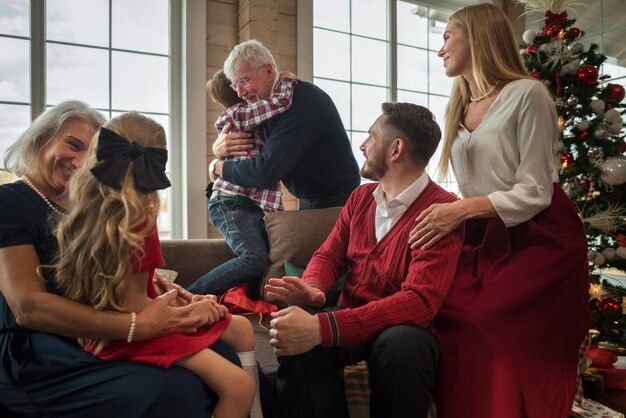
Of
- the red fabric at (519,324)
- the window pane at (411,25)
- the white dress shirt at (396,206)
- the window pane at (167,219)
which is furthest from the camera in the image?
the window pane at (411,25)

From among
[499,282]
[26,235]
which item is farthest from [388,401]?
[26,235]

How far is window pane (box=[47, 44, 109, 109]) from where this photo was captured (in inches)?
142

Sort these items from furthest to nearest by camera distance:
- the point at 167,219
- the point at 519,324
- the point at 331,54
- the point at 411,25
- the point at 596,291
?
1. the point at 411,25
2. the point at 331,54
3. the point at 167,219
4. the point at 596,291
5. the point at 519,324

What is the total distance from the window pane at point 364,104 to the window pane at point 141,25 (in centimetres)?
165

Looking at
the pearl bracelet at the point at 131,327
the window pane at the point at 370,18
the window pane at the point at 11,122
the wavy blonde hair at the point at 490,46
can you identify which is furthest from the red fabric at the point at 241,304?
the window pane at the point at 370,18

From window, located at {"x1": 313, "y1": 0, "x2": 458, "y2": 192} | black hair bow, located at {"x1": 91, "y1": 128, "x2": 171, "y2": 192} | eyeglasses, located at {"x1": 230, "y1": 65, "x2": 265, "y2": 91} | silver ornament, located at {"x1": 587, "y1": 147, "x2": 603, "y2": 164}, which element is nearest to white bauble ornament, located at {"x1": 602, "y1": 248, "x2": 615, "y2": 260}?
silver ornament, located at {"x1": 587, "y1": 147, "x2": 603, "y2": 164}

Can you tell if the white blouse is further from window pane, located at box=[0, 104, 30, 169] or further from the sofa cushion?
window pane, located at box=[0, 104, 30, 169]

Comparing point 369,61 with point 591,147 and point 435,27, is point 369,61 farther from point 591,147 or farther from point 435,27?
point 591,147

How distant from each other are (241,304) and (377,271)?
0.88 metres

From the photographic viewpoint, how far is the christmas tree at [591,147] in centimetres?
344

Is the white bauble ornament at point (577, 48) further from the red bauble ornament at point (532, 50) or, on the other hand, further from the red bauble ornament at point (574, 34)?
the red bauble ornament at point (532, 50)

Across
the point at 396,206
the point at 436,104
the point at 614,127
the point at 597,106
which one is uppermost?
the point at 436,104

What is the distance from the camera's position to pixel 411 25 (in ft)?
16.9

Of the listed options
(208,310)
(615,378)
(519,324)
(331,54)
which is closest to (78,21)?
(331,54)
